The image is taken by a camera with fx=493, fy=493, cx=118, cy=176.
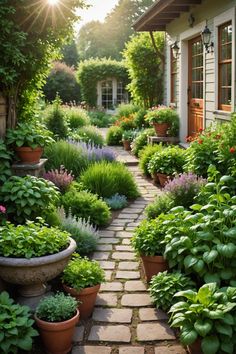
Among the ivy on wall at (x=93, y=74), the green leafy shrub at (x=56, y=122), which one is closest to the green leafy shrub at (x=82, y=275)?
the green leafy shrub at (x=56, y=122)

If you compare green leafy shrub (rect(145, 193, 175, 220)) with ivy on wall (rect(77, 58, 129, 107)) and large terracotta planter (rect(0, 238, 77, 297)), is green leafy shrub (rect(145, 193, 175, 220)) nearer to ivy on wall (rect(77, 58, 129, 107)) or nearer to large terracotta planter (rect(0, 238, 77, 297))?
large terracotta planter (rect(0, 238, 77, 297))

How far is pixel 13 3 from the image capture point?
486cm

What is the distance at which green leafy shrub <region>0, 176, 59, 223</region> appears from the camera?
443 centimetres

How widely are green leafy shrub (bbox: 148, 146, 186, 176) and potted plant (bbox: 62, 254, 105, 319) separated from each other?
4013 millimetres

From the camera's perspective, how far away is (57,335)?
331 cm

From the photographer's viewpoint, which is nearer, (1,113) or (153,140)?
(1,113)

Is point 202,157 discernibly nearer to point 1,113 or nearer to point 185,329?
point 1,113

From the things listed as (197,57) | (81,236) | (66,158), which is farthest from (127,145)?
(81,236)

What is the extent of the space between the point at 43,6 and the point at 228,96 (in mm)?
3883

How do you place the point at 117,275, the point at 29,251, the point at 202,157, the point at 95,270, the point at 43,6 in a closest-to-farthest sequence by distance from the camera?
1. the point at 29,251
2. the point at 95,270
3. the point at 117,275
4. the point at 43,6
5. the point at 202,157

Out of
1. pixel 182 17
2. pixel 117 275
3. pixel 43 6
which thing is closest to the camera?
pixel 117 275

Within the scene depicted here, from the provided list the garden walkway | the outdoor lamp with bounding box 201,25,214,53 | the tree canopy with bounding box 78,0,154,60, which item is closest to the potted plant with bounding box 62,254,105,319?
the garden walkway

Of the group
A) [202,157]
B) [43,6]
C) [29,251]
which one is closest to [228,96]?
[202,157]

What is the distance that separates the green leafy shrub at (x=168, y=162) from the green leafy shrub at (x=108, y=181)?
0.69 m
